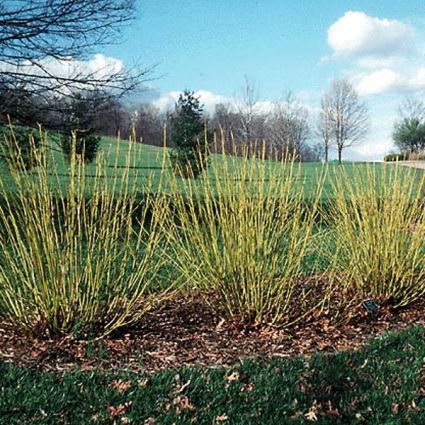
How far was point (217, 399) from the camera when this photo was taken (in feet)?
11.4

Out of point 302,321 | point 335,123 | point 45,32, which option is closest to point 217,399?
point 302,321

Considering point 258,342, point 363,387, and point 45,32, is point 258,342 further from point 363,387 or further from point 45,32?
point 45,32

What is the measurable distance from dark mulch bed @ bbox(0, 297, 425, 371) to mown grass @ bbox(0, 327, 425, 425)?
22cm

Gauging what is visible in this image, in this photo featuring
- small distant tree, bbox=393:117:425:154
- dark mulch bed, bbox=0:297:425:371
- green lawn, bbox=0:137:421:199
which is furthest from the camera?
small distant tree, bbox=393:117:425:154

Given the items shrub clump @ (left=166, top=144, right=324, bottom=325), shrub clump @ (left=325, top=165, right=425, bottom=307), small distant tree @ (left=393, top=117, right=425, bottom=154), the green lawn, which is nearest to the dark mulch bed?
shrub clump @ (left=166, top=144, right=324, bottom=325)

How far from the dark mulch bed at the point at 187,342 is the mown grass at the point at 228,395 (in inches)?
8.5

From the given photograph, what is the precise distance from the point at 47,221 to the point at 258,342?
1819 mm

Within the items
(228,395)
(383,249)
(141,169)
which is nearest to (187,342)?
Result: (228,395)

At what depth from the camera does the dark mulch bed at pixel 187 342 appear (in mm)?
4070

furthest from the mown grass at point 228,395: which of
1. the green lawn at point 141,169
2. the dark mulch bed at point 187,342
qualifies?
the green lawn at point 141,169

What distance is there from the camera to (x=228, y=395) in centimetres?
350

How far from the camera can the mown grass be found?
3.30 m

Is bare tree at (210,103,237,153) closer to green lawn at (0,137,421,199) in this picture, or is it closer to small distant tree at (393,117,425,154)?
green lawn at (0,137,421,199)

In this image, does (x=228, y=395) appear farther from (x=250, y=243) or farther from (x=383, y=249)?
(x=383, y=249)
